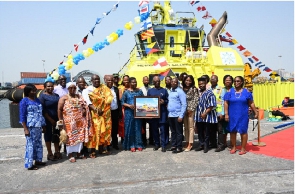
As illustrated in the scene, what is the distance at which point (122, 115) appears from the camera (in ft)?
19.3

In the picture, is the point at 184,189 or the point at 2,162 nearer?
the point at 184,189

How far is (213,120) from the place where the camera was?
5.28 metres

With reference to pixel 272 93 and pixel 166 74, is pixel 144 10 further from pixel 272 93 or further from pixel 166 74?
pixel 272 93

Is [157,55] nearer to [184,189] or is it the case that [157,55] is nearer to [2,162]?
[2,162]

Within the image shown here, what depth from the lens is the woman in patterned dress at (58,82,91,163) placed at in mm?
4812

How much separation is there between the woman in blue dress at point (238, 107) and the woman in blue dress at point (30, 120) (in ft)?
11.1

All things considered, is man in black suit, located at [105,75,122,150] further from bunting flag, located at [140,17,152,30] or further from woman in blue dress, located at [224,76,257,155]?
bunting flag, located at [140,17,152,30]

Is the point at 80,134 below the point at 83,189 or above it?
above

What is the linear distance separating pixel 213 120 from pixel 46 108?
3.13m

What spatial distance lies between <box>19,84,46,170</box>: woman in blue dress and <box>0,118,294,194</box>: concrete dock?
295mm

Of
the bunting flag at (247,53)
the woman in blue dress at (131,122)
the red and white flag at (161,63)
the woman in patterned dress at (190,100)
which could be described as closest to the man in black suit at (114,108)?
A: the woman in blue dress at (131,122)

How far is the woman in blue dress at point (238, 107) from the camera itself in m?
5.01

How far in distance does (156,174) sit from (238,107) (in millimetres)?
2052

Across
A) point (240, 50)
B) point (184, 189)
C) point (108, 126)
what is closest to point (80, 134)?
point (108, 126)
